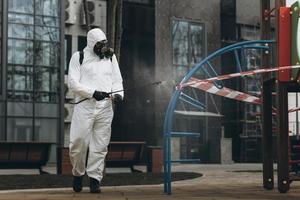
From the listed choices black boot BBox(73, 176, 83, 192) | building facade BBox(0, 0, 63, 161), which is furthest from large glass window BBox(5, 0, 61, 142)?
black boot BBox(73, 176, 83, 192)

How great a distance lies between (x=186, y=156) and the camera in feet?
92.8

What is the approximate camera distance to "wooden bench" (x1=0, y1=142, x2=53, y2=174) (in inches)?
570

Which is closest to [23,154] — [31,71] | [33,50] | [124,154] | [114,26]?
[124,154]

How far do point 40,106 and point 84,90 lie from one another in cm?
2061

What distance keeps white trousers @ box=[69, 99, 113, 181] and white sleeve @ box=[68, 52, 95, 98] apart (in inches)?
6.2

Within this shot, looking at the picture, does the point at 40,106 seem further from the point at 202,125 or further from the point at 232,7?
the point at 232,7

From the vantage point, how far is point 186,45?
2942cm

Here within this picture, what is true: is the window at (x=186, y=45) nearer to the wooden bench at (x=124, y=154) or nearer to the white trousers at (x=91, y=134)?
the wooden bench at (x=124, y=154)

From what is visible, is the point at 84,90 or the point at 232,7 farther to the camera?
the point at 232,7

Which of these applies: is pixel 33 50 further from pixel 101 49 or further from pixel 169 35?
pixel 101 49

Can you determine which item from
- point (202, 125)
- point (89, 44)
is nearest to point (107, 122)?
point (89, 44)

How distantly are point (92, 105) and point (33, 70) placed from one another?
2047 cm

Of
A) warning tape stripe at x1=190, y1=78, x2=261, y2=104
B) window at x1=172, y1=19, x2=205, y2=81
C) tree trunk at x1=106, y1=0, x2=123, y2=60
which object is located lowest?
warning tape stripe at x1=190, y1=78, x2=261, y2=104

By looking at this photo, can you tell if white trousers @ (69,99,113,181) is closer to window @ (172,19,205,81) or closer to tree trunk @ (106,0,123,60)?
tree trunk @ (106,0,123,60)
